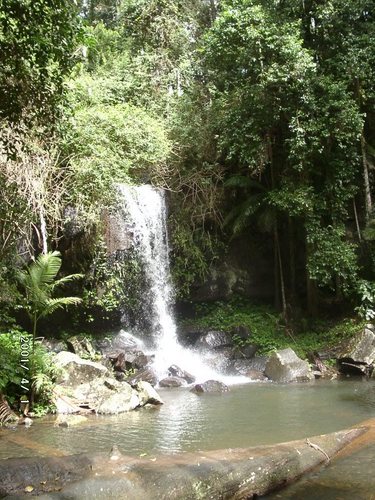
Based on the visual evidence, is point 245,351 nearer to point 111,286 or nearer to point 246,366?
point 246,366

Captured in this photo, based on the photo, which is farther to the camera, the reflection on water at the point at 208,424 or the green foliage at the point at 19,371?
the green foliage at the point at 19,371

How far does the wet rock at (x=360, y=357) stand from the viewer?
1130cm

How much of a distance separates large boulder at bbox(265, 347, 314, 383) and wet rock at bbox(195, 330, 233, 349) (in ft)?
6.30

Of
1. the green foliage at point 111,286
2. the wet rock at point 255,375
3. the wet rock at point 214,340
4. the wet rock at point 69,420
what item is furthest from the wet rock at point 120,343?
the wet rock at point 69,420

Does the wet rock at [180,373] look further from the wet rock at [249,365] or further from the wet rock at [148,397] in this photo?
the wet rock at [148,397]

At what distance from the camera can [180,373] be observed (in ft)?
37.0

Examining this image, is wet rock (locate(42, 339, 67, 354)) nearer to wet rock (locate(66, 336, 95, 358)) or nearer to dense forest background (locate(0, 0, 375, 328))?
wet rock (locate(66, 336, 95, 358))

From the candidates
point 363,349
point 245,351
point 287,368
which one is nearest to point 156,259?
point 245,351

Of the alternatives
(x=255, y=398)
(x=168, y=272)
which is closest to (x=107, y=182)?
(x=168, y=272)

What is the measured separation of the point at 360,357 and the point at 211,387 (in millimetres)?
3866

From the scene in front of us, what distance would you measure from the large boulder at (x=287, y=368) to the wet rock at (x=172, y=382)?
2066 millimetres

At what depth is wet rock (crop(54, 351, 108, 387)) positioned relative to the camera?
8703 millimetres

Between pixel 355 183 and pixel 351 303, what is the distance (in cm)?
359

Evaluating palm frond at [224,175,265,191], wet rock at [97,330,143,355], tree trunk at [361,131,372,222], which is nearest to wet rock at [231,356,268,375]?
wet rock at [97,330,143,355]
